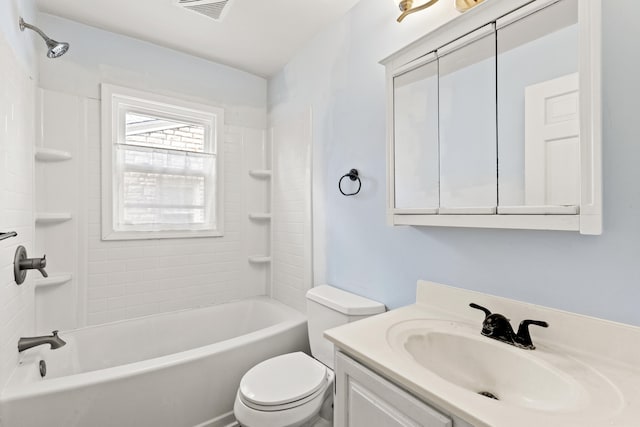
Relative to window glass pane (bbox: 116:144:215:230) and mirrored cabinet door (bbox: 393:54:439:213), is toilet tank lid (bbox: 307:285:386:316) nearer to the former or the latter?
mirrored cabinet door (bbox: 393:54:439:213)

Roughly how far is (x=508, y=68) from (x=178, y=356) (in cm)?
200

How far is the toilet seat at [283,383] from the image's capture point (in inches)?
53.8

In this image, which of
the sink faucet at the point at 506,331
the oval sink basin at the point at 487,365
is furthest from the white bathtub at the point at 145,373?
the sink faucet at the point at 506,331

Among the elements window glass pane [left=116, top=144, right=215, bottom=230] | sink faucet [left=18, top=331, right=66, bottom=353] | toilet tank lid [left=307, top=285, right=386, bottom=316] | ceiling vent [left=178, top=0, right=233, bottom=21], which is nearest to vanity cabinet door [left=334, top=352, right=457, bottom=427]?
toilet tank lid [left=307, top=285, right=386, bottom=316]

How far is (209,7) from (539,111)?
1895 millimetres

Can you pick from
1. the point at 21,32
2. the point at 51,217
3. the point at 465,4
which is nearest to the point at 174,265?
the point at 51,217

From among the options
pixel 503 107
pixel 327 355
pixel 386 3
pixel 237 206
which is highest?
pixel 386 3

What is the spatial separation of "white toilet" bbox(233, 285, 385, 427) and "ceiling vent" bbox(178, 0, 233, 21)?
1.84 meters

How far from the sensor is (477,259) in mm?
1245

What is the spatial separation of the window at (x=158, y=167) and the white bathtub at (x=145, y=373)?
27.6 inches

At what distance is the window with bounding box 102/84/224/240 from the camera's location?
218 centimetres

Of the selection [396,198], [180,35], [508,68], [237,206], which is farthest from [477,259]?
[180,35]

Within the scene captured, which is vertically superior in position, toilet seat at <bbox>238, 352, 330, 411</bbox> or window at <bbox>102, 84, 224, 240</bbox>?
window at <bbox>102, 84, 224, 240</bbox>

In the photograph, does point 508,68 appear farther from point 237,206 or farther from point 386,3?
point 237,206
